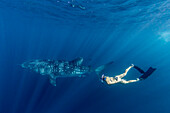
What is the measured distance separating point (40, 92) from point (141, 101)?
12.9 metres

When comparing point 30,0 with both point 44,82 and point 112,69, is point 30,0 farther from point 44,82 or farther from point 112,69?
point 112,69

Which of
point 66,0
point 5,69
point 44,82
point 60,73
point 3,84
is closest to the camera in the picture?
point 60,73

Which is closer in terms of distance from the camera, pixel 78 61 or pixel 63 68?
pixel 78 61

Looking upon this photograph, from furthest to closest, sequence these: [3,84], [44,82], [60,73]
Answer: [3,84], [44,82], [60,73]

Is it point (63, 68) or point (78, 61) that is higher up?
point (78, 61)

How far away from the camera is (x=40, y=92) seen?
14.4 m

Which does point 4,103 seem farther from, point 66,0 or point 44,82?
point 66,0

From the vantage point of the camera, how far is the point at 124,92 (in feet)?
58.1

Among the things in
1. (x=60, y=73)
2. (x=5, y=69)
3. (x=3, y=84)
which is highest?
(x=5, y=69)

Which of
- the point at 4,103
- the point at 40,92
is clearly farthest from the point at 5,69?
the point at 40,92

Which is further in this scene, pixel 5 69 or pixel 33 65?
pixel 5 69

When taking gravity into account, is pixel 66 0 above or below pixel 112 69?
above

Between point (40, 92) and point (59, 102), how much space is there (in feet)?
7.71

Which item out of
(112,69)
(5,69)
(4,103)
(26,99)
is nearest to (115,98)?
(112,69)
